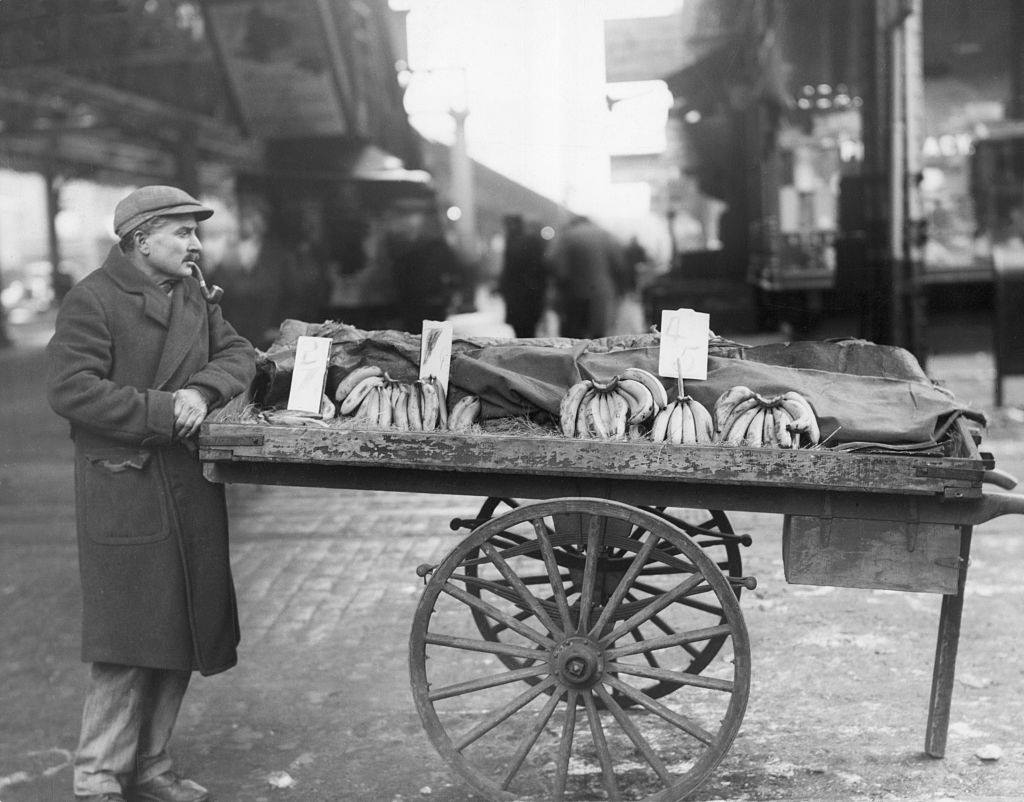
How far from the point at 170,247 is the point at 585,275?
525 cm

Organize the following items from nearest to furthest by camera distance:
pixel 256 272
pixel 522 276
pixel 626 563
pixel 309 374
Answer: pixel 309 374 < pixel 626 563 < pixel 256 272 < pixel 522 276

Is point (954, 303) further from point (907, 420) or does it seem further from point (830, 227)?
point (907, 420)

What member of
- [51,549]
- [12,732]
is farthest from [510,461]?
[51,549]

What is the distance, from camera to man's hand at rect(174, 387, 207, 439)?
11.3 feet

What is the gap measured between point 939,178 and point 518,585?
12.2 metres

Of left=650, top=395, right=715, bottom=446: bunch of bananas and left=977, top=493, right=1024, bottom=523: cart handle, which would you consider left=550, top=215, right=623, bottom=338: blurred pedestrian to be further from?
left=977, top=493, right=1024, bottom=523: cart handle

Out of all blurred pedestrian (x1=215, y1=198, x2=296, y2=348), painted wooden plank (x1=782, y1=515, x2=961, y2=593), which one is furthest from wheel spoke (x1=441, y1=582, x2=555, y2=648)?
blurred pedestrian (x1=215, y1=198, x2=296, y2=348)

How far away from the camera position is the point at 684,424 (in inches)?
137

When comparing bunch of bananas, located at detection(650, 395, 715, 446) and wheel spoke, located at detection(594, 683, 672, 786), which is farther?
bunch of bananas, located at detection(650, 395, 715, 446)

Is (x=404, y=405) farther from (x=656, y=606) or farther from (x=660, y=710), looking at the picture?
(x=660, y=710)

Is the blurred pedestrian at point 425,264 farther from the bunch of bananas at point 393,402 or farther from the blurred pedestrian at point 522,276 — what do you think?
the bunch of bananas at point 393,402

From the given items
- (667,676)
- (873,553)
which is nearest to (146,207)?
(667,676)

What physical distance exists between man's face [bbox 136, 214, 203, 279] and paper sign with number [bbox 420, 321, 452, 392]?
784 mm

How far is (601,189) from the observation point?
805 cm
